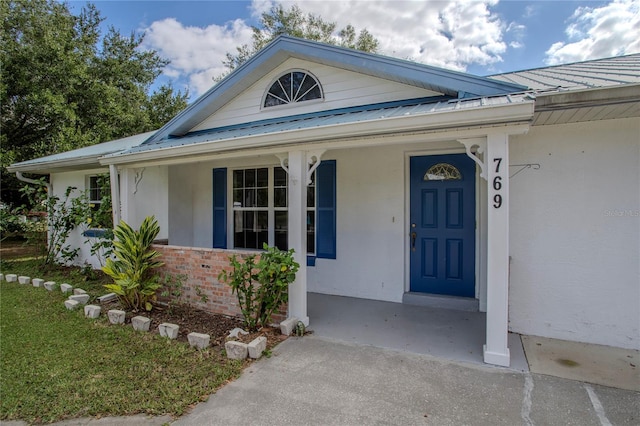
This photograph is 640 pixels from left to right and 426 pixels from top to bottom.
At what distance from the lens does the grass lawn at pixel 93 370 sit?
2.75m

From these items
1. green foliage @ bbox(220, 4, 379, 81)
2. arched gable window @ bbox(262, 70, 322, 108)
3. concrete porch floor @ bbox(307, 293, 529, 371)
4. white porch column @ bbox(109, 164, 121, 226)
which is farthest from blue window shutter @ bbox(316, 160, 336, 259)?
green foliage @ bbox(220, 4, 379, 81)

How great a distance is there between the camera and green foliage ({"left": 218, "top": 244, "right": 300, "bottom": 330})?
161 inches

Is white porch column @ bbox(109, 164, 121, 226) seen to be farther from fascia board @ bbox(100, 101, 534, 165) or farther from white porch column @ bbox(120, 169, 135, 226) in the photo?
fascia board @ bbox(100, 101, 534, 165)

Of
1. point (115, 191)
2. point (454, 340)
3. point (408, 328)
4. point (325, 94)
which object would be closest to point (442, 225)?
point (408, 328)

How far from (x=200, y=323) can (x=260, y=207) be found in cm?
292

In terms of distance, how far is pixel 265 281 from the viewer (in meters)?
4.12

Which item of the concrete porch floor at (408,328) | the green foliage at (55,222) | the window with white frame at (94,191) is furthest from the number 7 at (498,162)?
the window with white frame at (94,191)

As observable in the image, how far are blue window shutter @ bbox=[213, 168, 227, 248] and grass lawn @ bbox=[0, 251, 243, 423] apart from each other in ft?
9.21

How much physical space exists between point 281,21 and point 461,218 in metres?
19.1

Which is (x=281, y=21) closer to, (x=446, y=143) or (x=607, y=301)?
(x=446, y=143)

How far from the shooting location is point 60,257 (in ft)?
28.3

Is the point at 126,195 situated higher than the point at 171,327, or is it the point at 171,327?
the point at 126,195

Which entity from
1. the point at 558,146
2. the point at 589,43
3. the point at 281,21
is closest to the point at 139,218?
the point at 558,146

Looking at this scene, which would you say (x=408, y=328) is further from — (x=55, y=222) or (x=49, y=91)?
(x=49, y=91)
